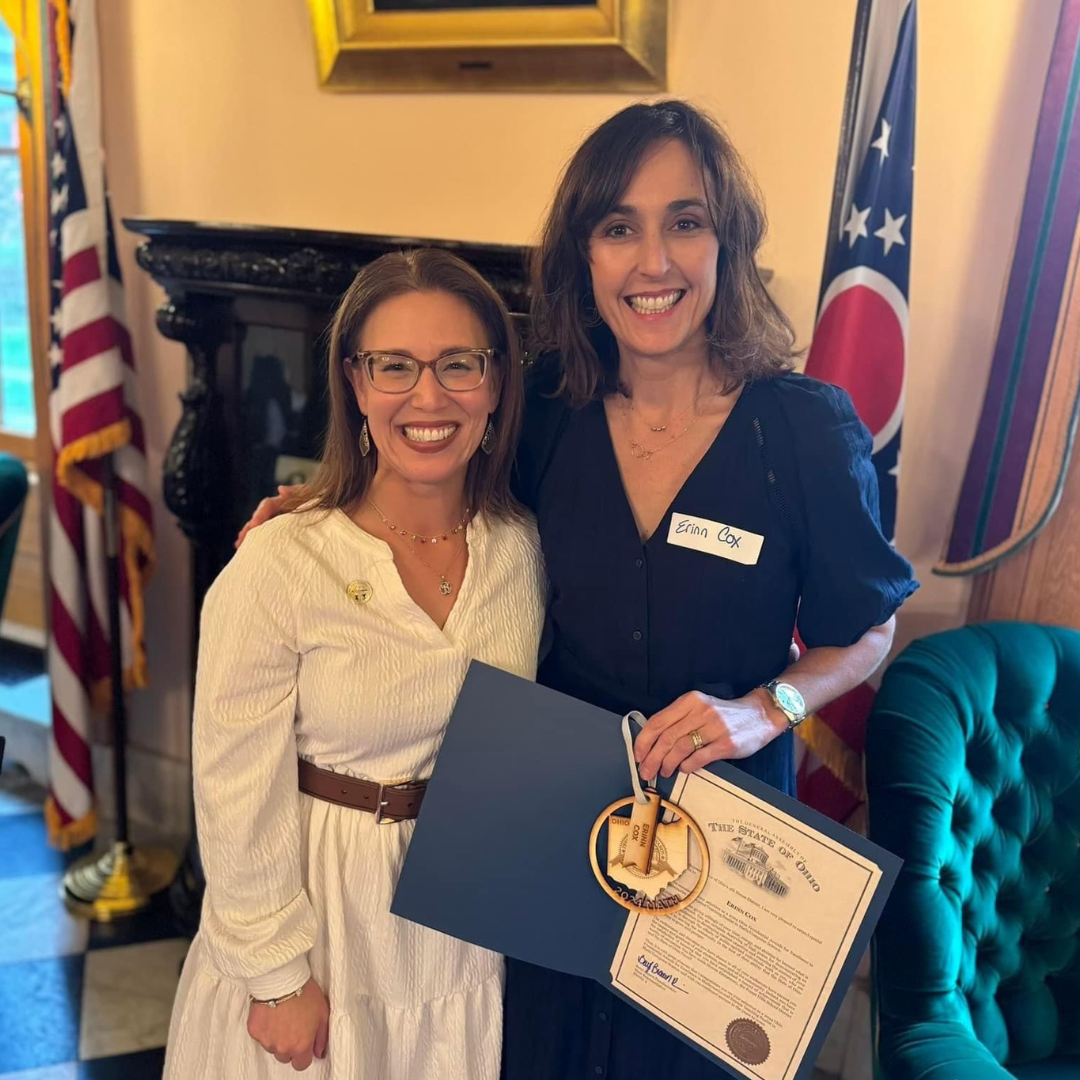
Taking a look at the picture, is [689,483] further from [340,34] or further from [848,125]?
[340,34]

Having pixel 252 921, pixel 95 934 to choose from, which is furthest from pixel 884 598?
pixel 95 934

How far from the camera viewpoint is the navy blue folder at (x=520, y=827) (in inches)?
41.3

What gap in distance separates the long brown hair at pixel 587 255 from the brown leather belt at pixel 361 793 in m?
0.54

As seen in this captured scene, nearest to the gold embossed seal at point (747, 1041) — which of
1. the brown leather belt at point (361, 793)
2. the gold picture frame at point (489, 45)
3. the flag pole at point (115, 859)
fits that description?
the brown leather belt at point (361, 793)

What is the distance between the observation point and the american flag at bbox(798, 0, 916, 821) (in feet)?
4.96

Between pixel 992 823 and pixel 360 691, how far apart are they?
3.28 feet

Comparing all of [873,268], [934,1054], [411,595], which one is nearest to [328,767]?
[411,595]

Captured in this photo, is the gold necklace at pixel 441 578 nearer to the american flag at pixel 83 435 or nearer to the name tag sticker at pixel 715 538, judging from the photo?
the name tag sticker at pixel 715 538

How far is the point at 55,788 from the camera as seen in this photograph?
2527 millimetres

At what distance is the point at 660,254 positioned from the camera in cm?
110

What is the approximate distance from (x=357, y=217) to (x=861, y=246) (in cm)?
116

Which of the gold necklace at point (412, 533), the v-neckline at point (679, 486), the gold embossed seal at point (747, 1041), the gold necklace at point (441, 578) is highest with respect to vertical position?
the v-neckline at point (679, 486)

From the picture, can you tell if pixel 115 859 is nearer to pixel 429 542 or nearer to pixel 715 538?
pixel 429 542

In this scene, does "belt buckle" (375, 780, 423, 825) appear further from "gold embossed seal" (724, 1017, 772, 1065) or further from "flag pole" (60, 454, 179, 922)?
"flag pole" (60, 454, 179, 922)
